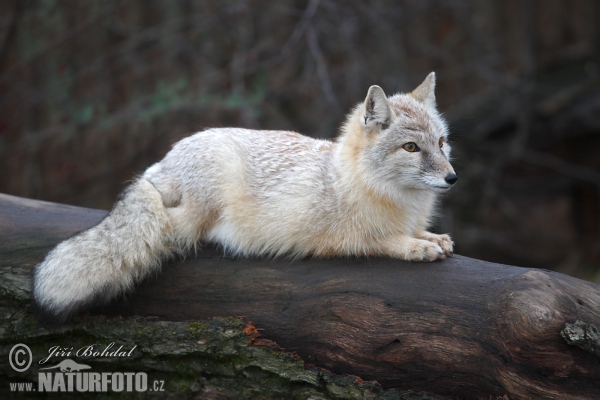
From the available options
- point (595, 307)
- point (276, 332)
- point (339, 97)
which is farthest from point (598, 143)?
point (276, 332)

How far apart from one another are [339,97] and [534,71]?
12.0ft

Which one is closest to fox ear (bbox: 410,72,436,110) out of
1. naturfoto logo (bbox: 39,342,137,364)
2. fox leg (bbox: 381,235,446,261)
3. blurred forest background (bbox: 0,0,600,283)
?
fox leg (bbox: 381,235,446,261)

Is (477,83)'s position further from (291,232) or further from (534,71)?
(291,232)

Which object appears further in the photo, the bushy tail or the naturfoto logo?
the naturfoto logo

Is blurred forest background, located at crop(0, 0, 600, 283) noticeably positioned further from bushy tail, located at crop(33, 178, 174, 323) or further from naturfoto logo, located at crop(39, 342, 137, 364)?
naturfoto logo, located at crop(39, 342, 137, 364)

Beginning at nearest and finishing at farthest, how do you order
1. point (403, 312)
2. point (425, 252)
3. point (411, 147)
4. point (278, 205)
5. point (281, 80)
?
point (403, 312) → point (425, 252) → point (411, 147) → point (278, 205) → point (281, 80)

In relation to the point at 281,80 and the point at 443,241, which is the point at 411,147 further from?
the point at 281,80

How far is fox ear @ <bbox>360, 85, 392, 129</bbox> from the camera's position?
4.53 metres

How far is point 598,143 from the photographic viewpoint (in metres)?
10.4

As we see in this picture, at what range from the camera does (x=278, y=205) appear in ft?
15.8

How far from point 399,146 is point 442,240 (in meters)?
0.81

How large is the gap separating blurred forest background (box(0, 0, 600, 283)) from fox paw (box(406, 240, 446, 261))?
14.2ft

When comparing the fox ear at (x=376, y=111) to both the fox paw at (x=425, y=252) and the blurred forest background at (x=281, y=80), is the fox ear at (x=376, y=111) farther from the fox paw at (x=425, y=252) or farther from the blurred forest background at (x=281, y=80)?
the blurred forest background at (x=281, y=80)

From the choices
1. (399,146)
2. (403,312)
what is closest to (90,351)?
(403,312)
